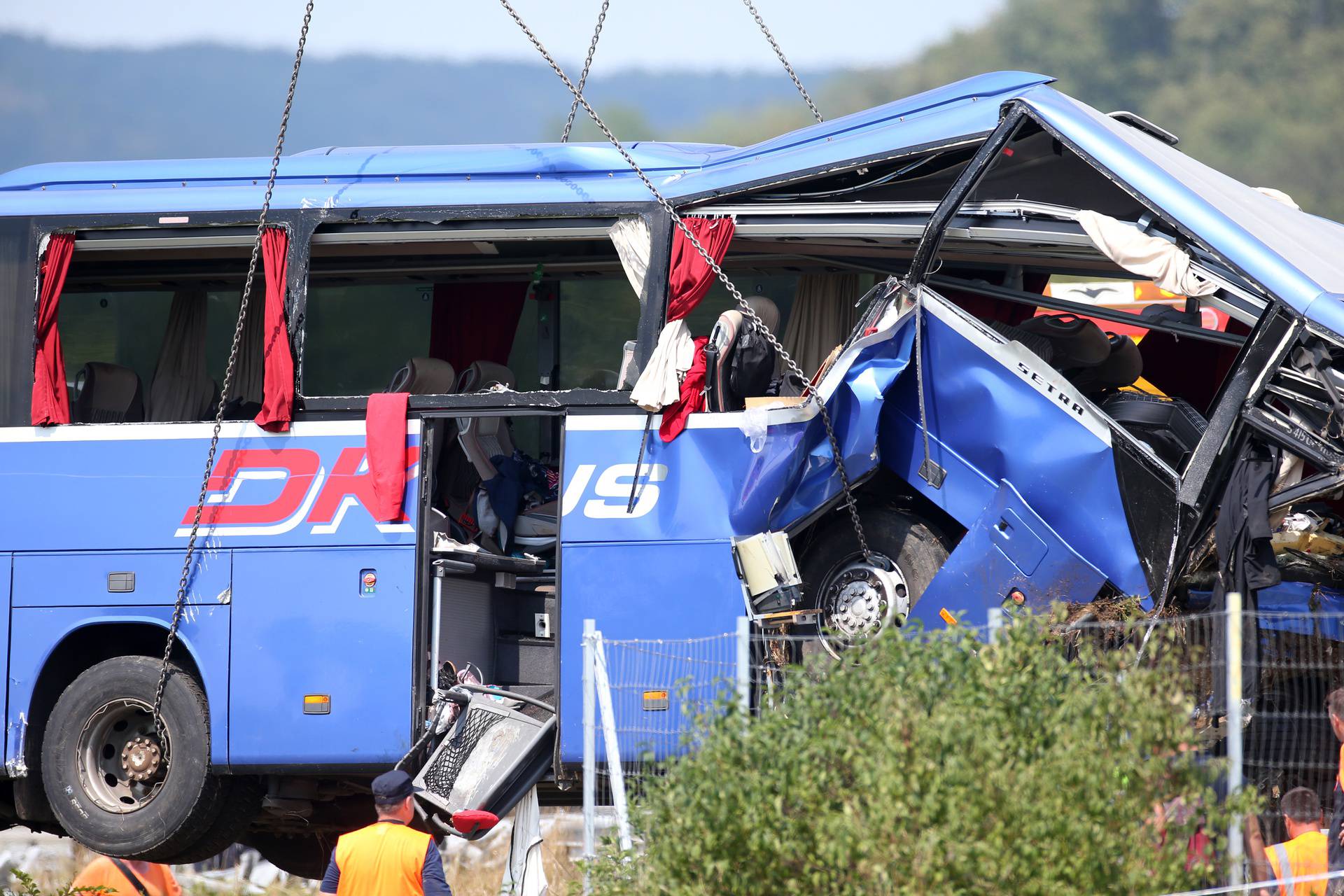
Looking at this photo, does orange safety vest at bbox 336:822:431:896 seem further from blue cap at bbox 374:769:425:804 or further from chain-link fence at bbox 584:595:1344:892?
chain-link fence at bbox 584:595:1344:892

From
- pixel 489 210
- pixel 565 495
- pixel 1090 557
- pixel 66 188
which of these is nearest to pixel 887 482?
pixel 1090 557

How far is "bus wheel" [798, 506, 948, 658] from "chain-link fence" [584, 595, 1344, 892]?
26cm

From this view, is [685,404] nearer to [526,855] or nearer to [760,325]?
[760,325]

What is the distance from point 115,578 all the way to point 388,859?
2.44 m

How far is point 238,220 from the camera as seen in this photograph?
8125mm

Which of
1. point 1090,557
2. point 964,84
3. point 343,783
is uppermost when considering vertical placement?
point 964,84

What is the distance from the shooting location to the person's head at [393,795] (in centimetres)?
661

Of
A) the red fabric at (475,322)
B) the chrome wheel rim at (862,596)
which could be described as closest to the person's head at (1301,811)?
the chrome wheel rim at (862,596)

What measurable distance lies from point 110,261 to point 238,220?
177 centimetres

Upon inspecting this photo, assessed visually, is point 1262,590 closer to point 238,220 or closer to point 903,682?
point 903,682

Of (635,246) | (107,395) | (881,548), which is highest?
(635,246)

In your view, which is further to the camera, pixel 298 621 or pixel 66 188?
pixel 66 188

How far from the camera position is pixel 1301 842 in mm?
6457

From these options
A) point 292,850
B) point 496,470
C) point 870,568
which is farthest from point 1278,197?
point 292,850
